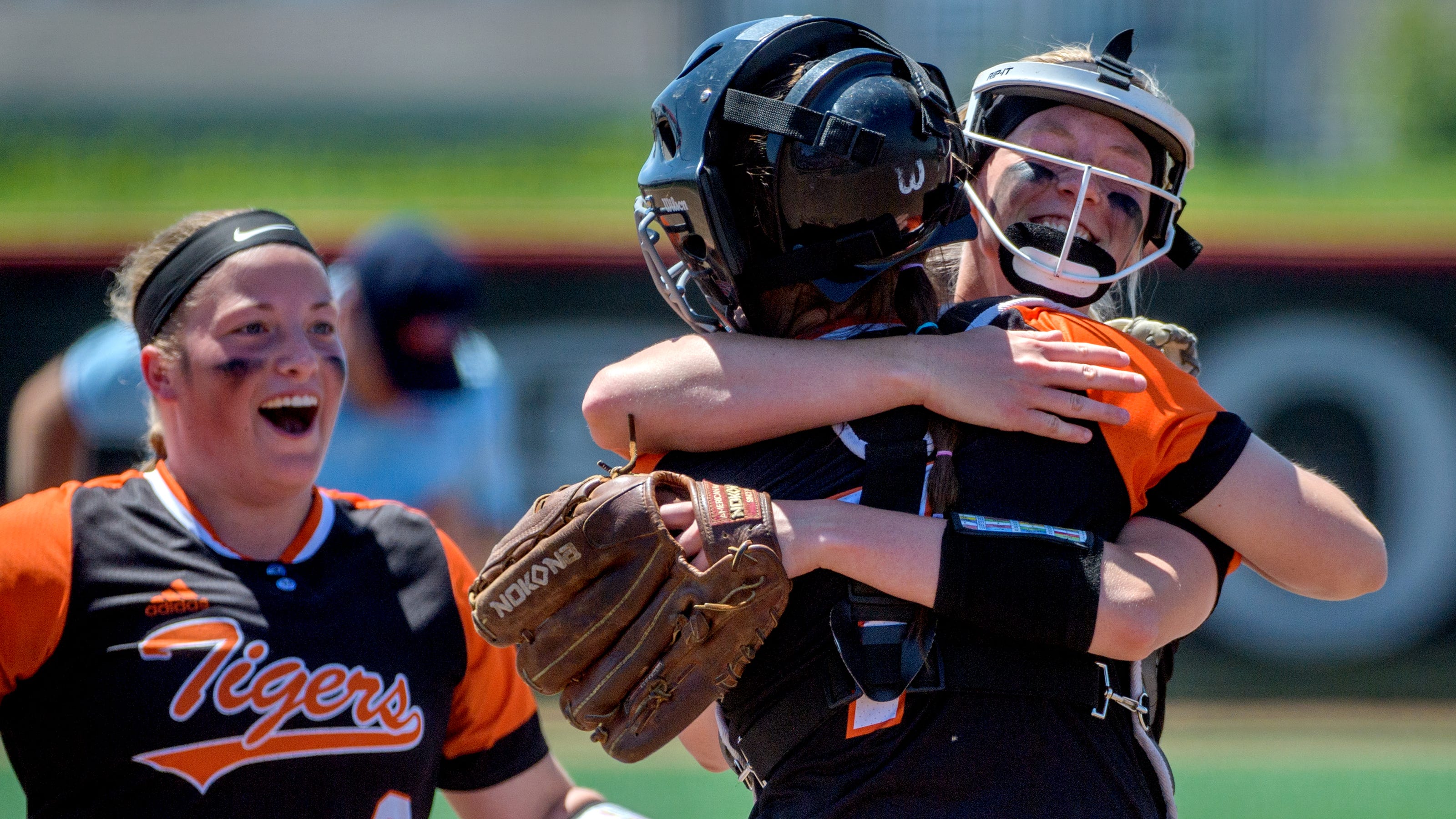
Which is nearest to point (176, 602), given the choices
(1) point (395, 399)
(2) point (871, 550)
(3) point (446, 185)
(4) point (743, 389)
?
(4) point (743, 389)

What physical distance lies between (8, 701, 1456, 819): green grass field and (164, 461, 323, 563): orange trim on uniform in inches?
135

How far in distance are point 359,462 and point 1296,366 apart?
597 centimetres

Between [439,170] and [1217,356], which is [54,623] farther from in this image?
[439,170]

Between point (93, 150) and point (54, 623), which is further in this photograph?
point (93, 150)

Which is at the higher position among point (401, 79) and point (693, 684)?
point (693, 684)

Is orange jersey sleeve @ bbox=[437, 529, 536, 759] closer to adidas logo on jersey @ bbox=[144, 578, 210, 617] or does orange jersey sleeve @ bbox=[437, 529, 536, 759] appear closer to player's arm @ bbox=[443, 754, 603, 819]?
player's arm @ bbox=[443, 754, 603, 819]

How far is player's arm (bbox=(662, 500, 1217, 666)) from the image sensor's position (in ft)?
5.58

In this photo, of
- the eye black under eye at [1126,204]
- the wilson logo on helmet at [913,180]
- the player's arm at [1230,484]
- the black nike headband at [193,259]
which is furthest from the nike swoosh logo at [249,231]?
the player's arm at [1230,484]

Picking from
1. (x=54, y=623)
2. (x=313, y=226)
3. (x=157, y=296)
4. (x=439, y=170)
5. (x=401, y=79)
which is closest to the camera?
(x=54, y=623)

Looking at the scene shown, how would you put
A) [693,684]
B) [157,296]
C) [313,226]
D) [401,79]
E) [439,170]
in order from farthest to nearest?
[401,79] → [439,170] → [313,226] → [157,296] → [693,684]

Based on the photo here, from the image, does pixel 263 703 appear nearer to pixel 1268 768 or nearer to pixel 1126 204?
pixel 1126 204

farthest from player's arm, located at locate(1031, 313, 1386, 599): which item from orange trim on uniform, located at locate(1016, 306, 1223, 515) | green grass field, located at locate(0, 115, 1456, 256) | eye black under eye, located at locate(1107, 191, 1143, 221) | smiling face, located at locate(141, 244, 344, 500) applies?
green grass field, located at locate(0, 115, 1456, 256)

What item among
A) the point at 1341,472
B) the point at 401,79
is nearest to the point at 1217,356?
the point at 1341,472

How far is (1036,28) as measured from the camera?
1873 centimetres
